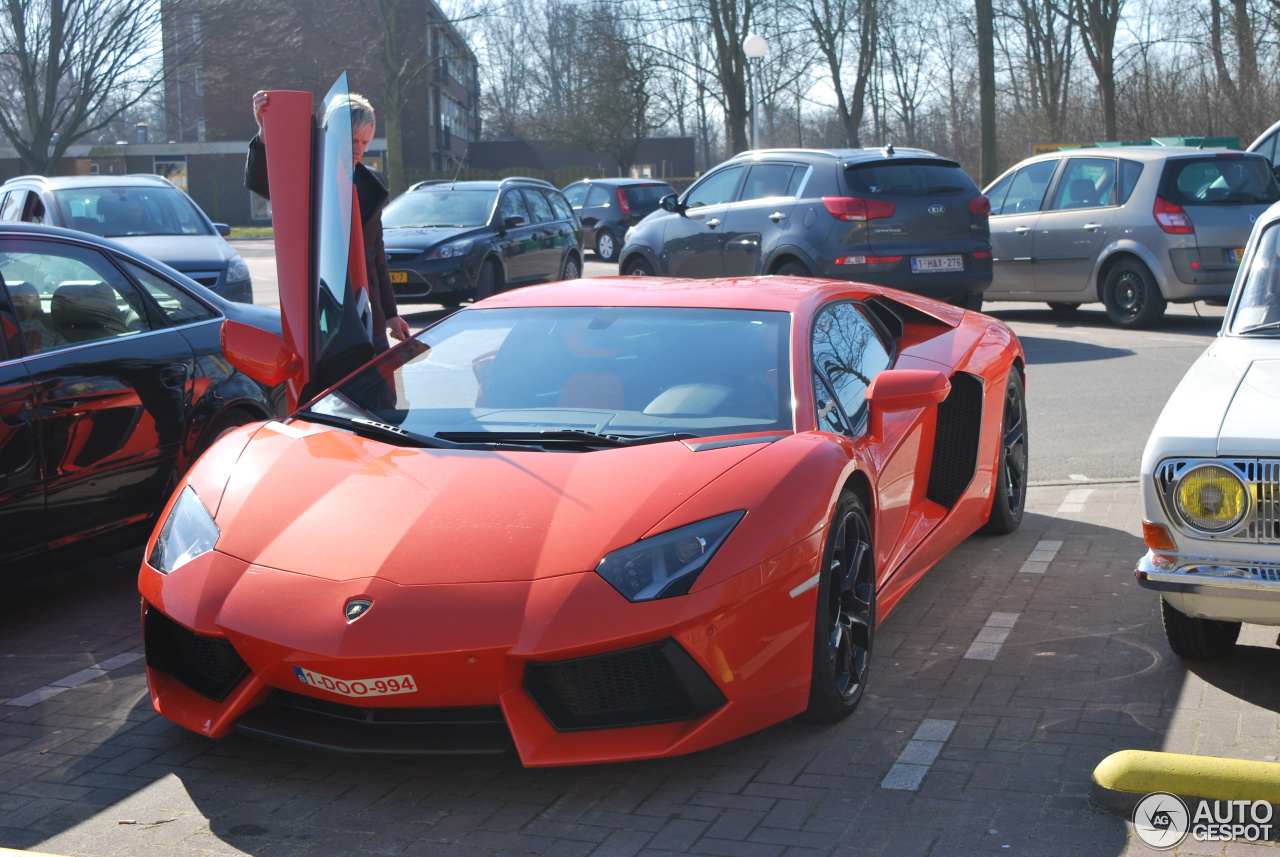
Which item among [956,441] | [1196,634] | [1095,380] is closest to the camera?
[1196,634]

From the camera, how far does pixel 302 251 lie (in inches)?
197

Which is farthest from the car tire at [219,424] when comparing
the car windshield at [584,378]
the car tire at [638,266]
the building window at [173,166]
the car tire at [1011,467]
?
the building window at [173,166]

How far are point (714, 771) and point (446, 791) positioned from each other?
2.27ft

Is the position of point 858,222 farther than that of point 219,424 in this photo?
Yes

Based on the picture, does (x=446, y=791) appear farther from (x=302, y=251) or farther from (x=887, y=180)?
(x=887, y=180)

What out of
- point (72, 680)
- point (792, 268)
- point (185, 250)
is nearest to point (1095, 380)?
point (792, 268)

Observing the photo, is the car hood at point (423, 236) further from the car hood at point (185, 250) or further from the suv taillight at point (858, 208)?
the suv taillight at point (858, 208)

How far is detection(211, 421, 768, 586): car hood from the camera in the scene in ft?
10.8

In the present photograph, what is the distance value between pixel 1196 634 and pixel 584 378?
6.72 feet

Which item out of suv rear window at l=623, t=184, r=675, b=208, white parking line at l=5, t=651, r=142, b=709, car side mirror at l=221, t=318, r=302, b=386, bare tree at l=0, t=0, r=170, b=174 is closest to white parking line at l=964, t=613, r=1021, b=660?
car side mirror at l=221, t=318, r=302, b=386

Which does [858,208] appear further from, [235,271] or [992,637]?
[992,637]

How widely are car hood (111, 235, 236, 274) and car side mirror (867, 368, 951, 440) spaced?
9.37 m

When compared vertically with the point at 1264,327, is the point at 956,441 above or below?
below

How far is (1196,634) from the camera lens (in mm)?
4012
